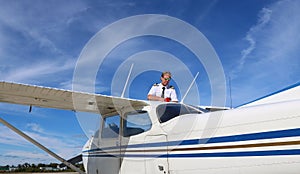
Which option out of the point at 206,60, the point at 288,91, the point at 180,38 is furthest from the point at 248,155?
the point at 180,38

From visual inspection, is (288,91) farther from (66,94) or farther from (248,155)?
(66,94)

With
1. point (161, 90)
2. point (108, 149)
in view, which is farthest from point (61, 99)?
point (161, 90)

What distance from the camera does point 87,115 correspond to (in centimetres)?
706

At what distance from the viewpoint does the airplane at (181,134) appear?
350cm

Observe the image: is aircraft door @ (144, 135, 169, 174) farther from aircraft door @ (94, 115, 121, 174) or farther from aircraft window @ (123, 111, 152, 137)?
aircraft door @ (94, 115, 121, 174)

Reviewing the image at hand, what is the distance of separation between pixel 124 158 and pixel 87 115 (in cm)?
174

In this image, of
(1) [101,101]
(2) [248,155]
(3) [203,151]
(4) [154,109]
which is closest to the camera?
(2) [248,155]

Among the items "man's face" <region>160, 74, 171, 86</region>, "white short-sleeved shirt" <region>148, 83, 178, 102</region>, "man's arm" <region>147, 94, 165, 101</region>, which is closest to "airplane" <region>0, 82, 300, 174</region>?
"man's arm" <region>147, 94, 165, 101</region>

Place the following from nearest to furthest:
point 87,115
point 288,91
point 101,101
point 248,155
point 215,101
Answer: point 248,155, point 288,91, point 215,101, point 101,101, point 87,115

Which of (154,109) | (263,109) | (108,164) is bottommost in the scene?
(108,164)

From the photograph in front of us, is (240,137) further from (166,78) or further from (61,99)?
(61,99)

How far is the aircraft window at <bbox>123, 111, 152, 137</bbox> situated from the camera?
554 cm

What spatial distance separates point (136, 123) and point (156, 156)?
97 centimetres

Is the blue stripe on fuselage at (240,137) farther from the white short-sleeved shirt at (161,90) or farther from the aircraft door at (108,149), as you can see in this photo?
the white short-sleeved shirt at (161,90)
